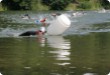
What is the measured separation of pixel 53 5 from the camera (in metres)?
87.6

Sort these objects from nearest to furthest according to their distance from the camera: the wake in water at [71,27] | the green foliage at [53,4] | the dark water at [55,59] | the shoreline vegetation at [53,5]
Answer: the dark water at [55,59] → the wake in water at [71,27] → the shoreline vegetation at [53,5] → the green foliage at [53,4]

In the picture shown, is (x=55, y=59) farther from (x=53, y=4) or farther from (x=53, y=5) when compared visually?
(x=53, y=5)

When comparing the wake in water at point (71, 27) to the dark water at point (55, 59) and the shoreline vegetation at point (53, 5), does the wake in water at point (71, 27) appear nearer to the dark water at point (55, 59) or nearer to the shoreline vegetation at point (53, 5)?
the dark water at point (55, 59)

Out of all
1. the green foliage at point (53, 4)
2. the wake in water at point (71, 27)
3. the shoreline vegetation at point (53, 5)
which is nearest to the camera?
the wake in water at point (71, 27)

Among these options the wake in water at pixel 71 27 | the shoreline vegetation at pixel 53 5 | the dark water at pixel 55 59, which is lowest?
the shoreline vegetation at pixel 53 5

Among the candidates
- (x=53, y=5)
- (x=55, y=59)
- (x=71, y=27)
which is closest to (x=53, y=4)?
(x=53, y=5)

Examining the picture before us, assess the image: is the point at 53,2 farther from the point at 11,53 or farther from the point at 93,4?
the point at 11,53

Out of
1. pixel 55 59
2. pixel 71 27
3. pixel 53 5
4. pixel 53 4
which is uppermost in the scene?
pixel 55 59

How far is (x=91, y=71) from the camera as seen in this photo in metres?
11.4

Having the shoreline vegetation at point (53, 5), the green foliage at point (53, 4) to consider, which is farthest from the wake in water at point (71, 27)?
the green foliage at point (53, 4)

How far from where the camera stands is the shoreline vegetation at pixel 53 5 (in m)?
82.8

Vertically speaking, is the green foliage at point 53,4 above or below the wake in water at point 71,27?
below

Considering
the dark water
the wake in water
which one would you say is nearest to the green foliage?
the wake in water

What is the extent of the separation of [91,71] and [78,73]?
0.47 meters
